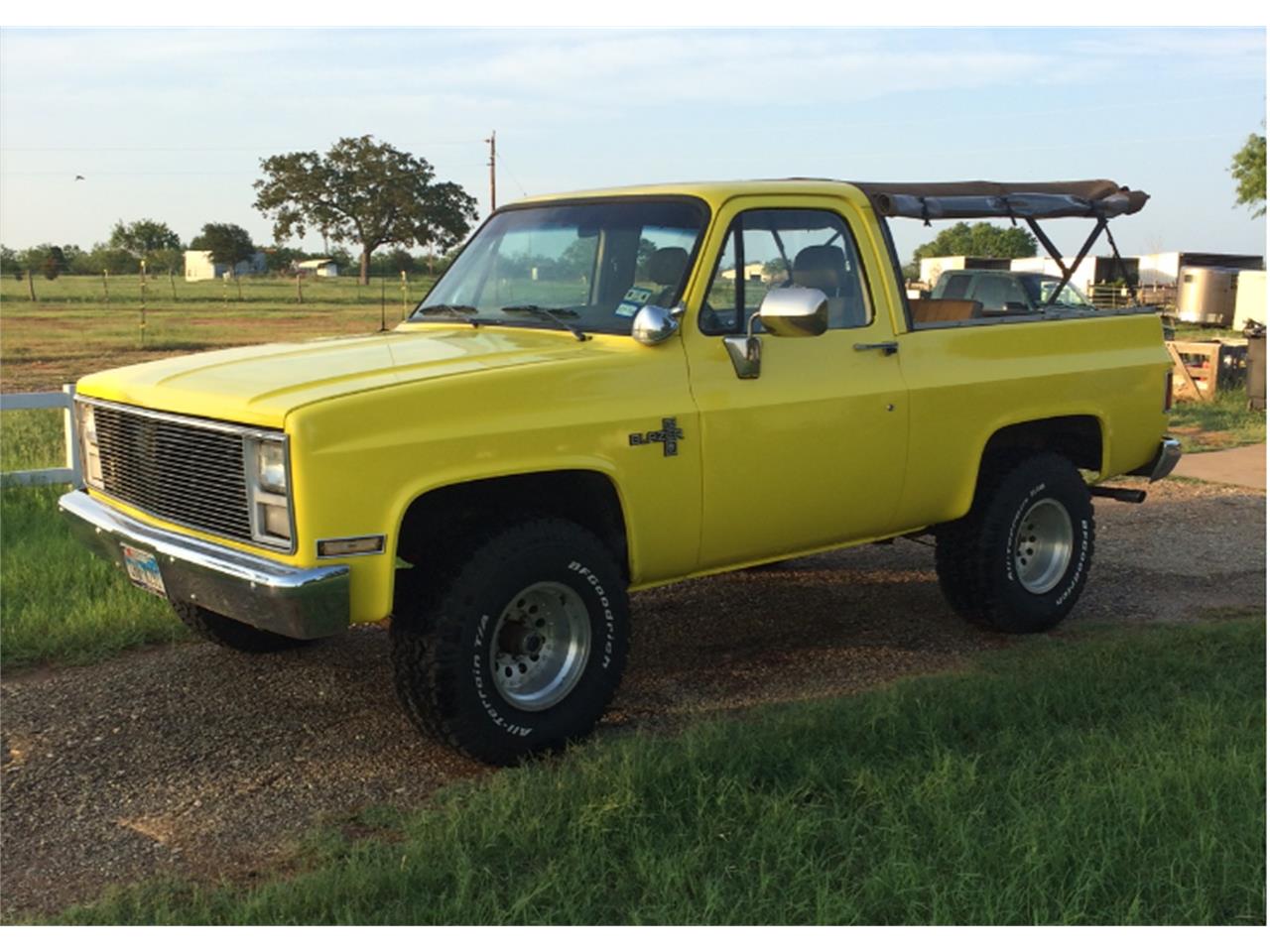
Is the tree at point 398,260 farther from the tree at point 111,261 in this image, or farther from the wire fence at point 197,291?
the tree at point 111,261

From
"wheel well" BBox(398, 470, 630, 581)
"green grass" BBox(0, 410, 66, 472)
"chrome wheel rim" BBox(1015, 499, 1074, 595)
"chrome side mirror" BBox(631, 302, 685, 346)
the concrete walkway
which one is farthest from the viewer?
the concrete walkway

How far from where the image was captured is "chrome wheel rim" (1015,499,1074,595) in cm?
Answer: 674

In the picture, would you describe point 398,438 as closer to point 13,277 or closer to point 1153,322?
point 1153,322

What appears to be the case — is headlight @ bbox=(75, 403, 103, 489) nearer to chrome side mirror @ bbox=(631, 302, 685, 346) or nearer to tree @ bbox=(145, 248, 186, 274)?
chrome side mirror @ bbox=(631, 302, 685, 346)

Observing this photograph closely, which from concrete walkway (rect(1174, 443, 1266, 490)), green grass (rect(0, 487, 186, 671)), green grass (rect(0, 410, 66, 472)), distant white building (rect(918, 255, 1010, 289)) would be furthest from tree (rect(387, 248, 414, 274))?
green grass (rect(0, 487, 186, 671))

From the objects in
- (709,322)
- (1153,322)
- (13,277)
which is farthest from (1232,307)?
(13,277)

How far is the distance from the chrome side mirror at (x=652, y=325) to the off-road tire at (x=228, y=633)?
2237 mm

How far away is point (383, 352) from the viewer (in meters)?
5.10

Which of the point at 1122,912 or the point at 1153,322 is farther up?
the point at 1153,322

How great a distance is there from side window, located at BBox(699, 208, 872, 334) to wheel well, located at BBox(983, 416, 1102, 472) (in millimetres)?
1177

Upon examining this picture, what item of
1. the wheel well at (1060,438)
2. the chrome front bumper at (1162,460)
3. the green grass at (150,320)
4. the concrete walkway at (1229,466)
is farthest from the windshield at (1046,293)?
the green grass at (150,320)

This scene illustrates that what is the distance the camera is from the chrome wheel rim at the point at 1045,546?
22.1 ft

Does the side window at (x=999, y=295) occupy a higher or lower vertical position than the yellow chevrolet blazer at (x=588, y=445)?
higher

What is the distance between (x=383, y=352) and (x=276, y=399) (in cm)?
81
